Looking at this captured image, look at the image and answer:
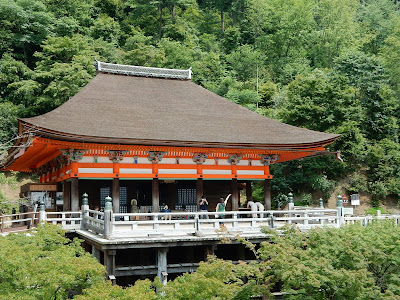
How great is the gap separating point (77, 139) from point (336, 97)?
2231 cm

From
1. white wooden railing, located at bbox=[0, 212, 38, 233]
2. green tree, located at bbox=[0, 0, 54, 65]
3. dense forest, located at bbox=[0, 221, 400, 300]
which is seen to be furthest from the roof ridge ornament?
green tree, located at bbox=[0, 0, 54, 65]

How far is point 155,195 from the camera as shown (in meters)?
20.6

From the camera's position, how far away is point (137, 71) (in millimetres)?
26469

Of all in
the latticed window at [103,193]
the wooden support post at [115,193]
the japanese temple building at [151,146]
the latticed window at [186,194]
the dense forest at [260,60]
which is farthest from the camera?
the dense forest at [260,60]

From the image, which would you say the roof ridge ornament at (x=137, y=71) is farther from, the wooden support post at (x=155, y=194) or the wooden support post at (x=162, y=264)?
the wooden support post at (x=162, y=264)

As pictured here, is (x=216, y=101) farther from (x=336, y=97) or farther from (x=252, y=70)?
(x=252, y=70)

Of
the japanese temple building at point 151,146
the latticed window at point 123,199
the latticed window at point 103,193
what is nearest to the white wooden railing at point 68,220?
the japanese temple building at point 151,146

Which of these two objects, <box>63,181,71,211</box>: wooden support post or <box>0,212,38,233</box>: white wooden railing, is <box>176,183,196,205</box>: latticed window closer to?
<box>63,181,71,211</box>: wooden support post

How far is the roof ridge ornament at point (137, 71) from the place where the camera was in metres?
25.8

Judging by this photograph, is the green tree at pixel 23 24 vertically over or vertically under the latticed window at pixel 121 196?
over

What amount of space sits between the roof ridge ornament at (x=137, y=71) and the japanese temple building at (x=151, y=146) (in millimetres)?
584

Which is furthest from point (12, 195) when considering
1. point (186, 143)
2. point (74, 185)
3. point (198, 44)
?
point (198, 44)

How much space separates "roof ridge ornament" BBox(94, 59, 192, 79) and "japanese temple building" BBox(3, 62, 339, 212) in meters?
0.58

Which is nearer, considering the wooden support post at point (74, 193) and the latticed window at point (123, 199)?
the wooden support post at point (74, 193)
